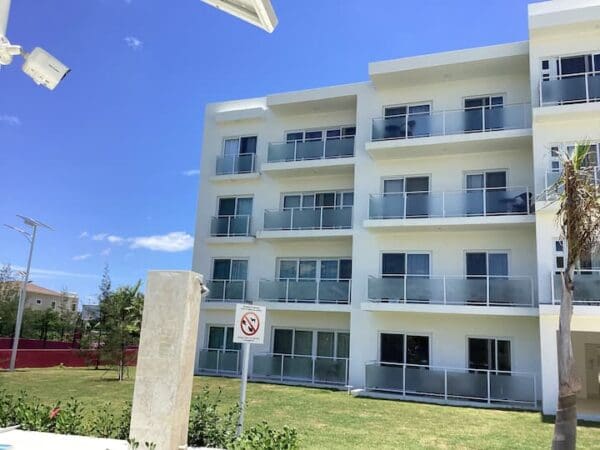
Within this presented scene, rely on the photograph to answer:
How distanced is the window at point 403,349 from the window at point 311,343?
1.70 m

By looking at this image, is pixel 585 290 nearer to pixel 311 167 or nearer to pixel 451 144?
pixel 451 144

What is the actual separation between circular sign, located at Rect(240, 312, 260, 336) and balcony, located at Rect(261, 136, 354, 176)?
43.8ft

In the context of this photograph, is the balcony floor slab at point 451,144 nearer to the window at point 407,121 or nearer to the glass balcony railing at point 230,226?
the window at point 407,121

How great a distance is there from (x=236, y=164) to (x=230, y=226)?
2858 millimetres

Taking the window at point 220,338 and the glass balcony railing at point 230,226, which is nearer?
the window at point 220,338

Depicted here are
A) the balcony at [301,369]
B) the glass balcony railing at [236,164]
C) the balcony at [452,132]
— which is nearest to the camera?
the balcony at [452,132]

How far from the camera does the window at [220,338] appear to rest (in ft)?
72.3

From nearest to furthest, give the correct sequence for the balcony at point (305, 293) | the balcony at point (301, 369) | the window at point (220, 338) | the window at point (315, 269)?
the balcony at point (301, 369) → the balcony at point (305, 293) → the window at point (315, 269) → the window at point (220, 338)

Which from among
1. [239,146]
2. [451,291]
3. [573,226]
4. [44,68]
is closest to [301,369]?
[451,291]

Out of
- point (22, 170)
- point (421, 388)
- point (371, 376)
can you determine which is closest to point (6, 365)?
point (22, 170)

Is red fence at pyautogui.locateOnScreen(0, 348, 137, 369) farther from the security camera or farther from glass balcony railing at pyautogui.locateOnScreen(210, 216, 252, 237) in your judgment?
the security camera

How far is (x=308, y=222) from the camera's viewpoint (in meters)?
21.0

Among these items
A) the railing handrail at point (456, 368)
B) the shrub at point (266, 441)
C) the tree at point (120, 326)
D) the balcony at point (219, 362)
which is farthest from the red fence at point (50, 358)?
the shrub at point (266, 441)

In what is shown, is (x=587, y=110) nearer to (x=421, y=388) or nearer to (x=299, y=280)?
(x=421, y=388)
